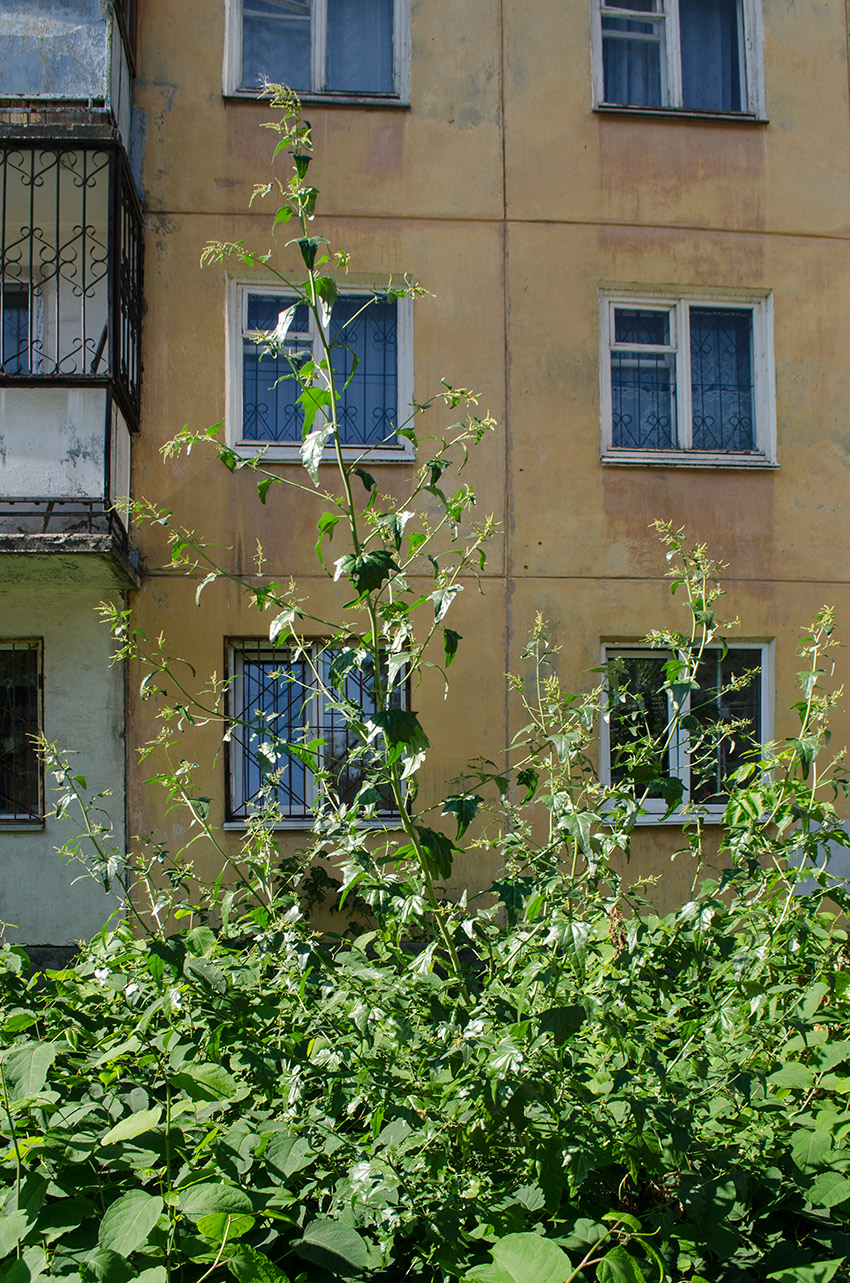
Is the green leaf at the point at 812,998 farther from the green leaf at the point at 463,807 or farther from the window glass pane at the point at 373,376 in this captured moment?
the window glass pane at the point at 373,376

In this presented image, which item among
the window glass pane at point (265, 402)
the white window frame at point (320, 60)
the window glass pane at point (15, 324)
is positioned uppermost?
the white window frame at point (320, 60)

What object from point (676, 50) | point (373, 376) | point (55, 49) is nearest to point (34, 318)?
point (55, 49)

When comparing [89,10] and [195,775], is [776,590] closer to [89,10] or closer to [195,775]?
[195,775]

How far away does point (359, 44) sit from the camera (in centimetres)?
743

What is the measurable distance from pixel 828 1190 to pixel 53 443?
18.3 feet

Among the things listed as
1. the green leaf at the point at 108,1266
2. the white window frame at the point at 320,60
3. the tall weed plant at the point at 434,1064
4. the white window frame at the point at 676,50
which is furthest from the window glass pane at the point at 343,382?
the green leaf at the point at 108,1266

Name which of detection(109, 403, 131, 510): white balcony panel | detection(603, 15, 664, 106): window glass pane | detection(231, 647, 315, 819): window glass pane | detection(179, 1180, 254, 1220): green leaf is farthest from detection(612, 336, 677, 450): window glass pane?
detection(179, 1180, 254, 1220): green leaf

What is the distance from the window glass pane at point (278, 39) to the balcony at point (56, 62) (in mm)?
1473

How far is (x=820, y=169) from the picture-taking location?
7473 millimetres

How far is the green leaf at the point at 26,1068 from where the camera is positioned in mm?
1711

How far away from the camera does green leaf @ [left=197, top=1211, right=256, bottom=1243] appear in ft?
5.11

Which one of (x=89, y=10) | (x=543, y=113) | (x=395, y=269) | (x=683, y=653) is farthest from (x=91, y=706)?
(x=543, y=113)

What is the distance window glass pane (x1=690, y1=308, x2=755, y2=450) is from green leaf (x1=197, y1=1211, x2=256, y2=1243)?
6.74 meters

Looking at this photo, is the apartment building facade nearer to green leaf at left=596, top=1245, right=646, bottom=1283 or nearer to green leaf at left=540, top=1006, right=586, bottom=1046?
green leaf at left=540, top=1006, right=586, bottom=1046
